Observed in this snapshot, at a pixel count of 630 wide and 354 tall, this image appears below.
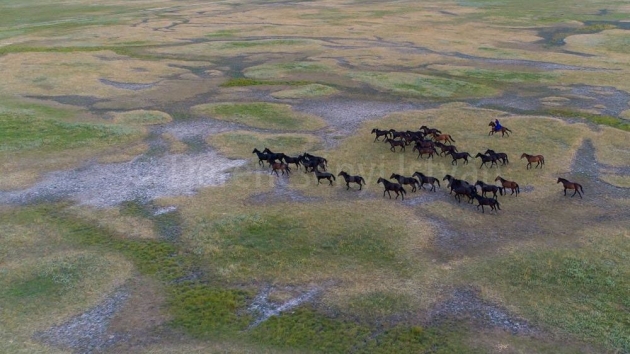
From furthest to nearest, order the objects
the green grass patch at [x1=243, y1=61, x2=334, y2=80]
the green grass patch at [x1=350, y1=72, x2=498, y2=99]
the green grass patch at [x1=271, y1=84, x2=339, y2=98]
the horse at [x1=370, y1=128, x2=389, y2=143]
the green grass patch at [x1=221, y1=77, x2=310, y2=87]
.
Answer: the green grass patch at [x1=243, y1=61, x2=334, y2=80] → the green grass patch at [x1=221, y1=77, x2=310, y2=87] → the green grass patch at [x1=350, y1=72, x2=498, y2=99] → the green grass patch at [x1=271, y1=84, x2=339, y2=98] → the horse at [x1=370, y1=128, x2=389, y2=143]

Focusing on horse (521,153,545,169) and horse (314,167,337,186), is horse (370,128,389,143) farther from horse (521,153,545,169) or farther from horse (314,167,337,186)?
horse (521,153,545,169)

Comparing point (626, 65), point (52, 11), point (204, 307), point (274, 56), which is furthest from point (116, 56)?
point (52, 11)

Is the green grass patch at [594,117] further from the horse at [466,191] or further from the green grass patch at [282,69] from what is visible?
the green grass patch at [282,69]

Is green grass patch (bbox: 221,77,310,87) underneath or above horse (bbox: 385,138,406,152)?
above

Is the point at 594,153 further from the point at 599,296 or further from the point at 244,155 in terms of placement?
the point at 244,155

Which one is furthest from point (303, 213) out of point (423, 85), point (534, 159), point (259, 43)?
point (259, 43)

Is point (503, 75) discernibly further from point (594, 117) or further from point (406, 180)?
point (406, 180)

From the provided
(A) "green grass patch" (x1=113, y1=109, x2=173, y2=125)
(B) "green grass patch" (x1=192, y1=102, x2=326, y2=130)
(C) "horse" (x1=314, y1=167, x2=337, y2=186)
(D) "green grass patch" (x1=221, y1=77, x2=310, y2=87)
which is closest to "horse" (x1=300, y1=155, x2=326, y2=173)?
(C) "horse" (x1=314, y1=167, x2=337, y2=186)

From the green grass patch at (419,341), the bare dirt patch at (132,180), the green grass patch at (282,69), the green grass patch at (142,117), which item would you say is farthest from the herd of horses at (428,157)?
the green grass patch at (282,69)
